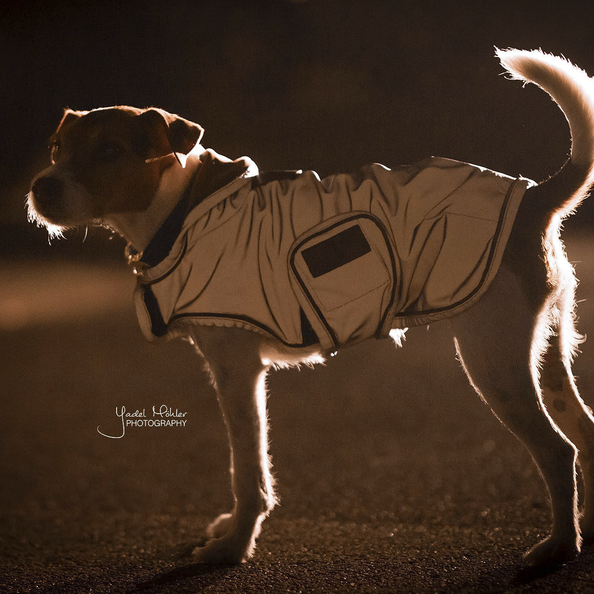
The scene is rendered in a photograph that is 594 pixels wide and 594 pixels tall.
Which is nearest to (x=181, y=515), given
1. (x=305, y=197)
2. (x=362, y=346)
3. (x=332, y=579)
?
(x=332, y=579)

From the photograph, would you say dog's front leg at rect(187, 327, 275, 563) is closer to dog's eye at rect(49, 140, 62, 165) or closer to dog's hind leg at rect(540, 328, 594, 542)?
dog's eye at rect(49, 140, 62, 165)

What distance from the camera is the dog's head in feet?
7.68

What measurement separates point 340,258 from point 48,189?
1.11 meters

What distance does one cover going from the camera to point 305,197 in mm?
2383

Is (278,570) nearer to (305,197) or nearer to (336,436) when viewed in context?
(305,197)

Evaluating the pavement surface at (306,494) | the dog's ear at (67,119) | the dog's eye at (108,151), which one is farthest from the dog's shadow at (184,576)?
the dog's ear at (67,119)

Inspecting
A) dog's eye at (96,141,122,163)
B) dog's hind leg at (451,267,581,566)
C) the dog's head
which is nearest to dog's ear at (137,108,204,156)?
the dog's head

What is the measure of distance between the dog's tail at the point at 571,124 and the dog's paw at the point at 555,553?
118 centimetres

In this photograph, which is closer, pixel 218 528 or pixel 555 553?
pixel 555 553

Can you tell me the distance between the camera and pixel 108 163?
2355 mm

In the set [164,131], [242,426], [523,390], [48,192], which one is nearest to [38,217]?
[48,192]

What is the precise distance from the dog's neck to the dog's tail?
1328 millimetres

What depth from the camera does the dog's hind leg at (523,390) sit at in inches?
86.2

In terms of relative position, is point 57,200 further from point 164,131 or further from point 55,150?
point 164,131
